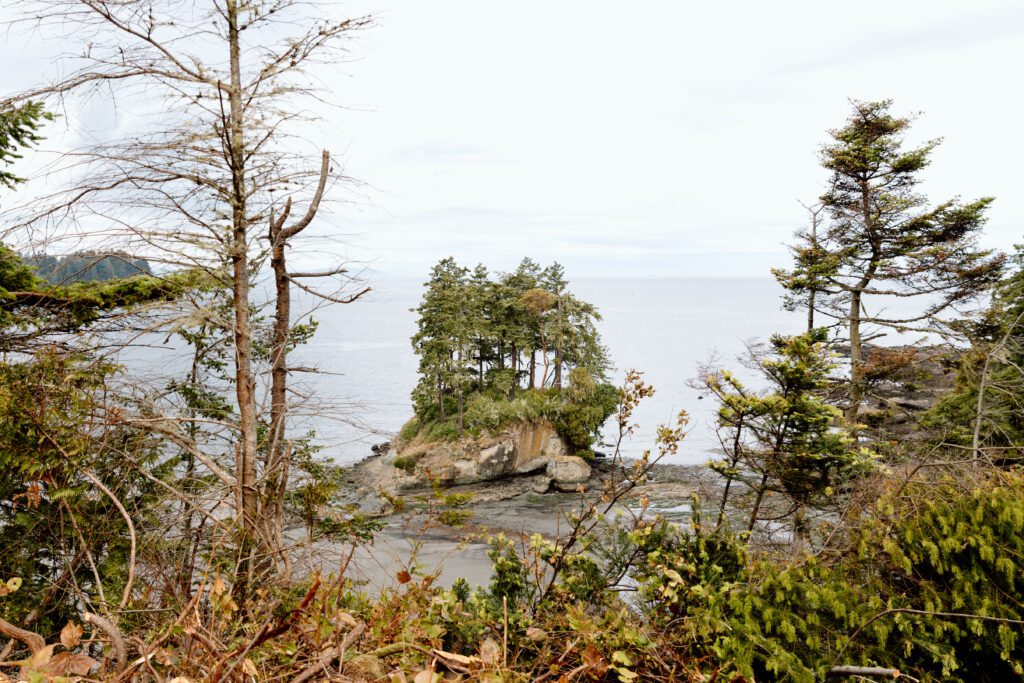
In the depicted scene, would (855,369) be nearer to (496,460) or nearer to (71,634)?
(496,460)

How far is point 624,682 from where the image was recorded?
1.83 m

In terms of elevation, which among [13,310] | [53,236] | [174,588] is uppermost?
[53,236]

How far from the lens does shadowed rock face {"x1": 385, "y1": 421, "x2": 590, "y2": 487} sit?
2781 centimetres

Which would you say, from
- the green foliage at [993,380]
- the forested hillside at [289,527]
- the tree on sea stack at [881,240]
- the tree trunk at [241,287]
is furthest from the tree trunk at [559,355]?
the tree trunk at [241,287]

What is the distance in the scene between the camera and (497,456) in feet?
92.7

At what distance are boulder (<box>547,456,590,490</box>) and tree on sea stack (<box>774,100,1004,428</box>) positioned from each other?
13.9 metres

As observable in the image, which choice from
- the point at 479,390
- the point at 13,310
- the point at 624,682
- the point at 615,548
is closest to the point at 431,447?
the point at 479,390

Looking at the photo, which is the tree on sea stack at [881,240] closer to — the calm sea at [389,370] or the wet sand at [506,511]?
the calm sea at [389,370]

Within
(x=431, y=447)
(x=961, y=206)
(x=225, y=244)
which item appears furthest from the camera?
(x=431, y=447)

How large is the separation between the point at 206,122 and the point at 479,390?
29589 millimetres

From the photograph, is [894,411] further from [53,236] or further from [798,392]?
[53,236]

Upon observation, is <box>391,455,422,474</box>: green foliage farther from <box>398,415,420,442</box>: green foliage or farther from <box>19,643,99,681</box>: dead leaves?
<box>19,643,99,681</box>: dead leaves

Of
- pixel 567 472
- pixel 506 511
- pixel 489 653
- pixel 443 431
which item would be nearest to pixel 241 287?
pixel 489 653

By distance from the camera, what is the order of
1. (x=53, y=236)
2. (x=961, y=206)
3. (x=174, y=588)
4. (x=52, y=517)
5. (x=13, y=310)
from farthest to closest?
(x=961, y=206), (x=13, y=310), (x=52, y=517), (x=53, y=236), (x=174, y=588)
